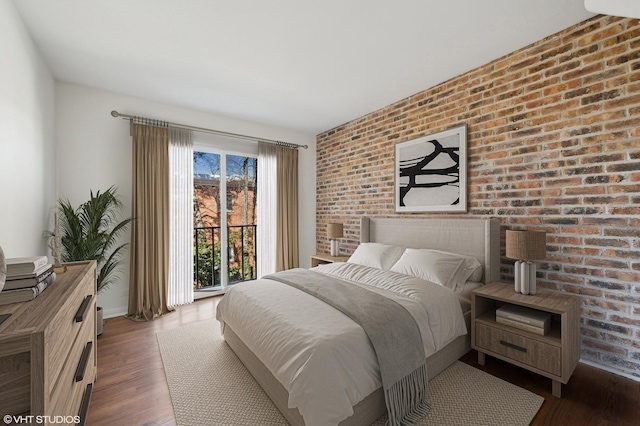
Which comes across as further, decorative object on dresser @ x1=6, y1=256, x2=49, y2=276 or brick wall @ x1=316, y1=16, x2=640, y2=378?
brick wall @ x1=316, y1=16, x2=640, y2=378

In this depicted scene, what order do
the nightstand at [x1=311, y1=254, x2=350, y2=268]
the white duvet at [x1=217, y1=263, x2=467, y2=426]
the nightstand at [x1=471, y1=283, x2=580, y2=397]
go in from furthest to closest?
the nightstand at [x1=311, y1=254, x2=350, y2=268]
the nightstand at [x1=471, y1=283, x2=580, y2=397]
the white duvet at [x1=217, y1=263, x2=467, y2=426]

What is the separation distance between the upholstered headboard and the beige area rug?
37.1 inches

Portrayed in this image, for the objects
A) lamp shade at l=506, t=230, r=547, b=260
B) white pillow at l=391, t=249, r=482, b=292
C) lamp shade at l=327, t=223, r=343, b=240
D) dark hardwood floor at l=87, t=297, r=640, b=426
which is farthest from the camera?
lamp shade at l=327, t=223, r=343, b=240

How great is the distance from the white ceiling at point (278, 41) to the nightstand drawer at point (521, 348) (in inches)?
94.3

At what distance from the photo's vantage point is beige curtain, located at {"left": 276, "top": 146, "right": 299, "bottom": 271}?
446 centimetres

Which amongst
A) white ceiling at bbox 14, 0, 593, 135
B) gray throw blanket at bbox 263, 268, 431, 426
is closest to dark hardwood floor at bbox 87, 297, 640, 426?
gray throw blanket at bbox 263, 268, 431, 426

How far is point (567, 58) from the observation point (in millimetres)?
2160

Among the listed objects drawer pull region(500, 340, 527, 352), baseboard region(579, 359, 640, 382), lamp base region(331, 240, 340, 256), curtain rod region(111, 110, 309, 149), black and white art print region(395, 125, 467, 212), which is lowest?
baseboard region(579, 359, 640, 382)

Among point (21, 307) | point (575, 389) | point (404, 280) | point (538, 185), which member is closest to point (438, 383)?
point (404, 280)

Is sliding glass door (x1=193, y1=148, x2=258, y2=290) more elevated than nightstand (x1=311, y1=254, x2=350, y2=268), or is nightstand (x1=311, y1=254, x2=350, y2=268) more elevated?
sliding glass door (x1=193, y1=148, x2=258, y2=290)

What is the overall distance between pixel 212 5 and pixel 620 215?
3.29 meters

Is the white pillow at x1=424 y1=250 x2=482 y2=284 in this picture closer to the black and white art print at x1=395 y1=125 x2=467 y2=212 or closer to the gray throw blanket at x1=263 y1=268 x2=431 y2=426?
the black and white art print at x1=395 y1=125 x2=467 y2=212

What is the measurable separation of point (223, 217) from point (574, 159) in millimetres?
4075

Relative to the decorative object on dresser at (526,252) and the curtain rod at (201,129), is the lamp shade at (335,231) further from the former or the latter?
the decorative object on dresser at (526,252)
